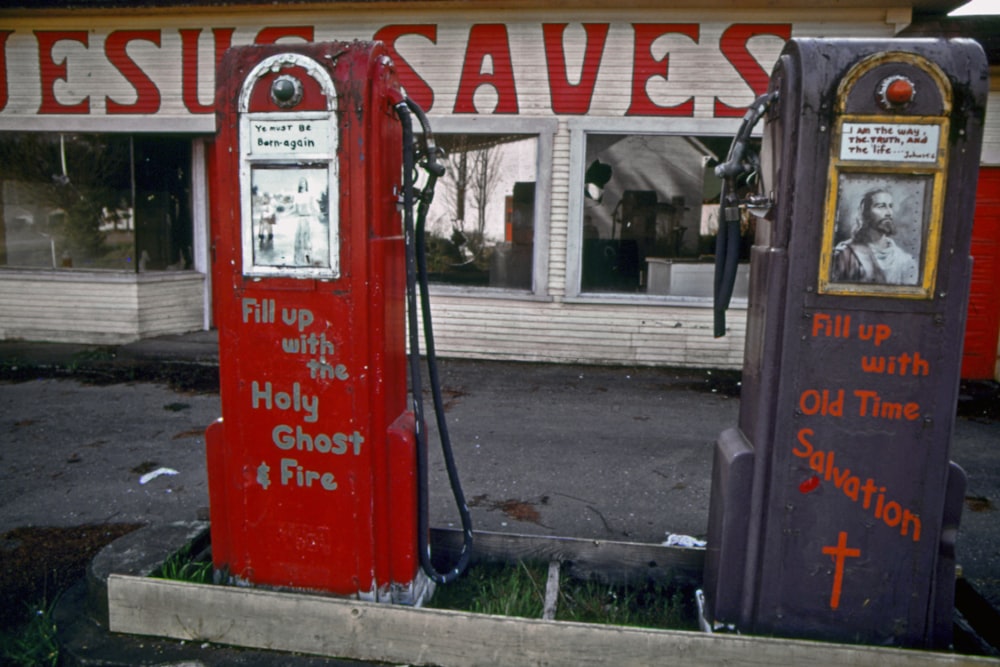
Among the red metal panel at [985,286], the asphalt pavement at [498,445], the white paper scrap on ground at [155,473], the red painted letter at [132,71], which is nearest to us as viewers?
the asphalt pavement at [498,445]

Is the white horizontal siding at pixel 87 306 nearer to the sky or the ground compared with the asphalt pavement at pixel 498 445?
nearer to the sky

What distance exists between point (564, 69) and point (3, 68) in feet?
23.1

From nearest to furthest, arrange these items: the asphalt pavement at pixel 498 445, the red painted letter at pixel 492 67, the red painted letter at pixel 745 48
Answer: the asphalt pavement at pixel 498 445 < the red painted letter at pixel 745 48 < the red painted letter at pixel 492 67

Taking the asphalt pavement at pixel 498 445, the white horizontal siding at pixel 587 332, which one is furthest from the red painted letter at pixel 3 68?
the white horizontal siding at pixel 587 332

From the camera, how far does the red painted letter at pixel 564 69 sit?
812 cm

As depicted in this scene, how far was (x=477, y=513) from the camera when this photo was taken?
4535 mm

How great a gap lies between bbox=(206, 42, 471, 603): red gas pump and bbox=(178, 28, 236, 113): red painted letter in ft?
22.1

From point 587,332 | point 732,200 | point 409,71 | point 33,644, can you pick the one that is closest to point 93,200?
point 409,71

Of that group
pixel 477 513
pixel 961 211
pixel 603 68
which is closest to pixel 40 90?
pixel 603 68

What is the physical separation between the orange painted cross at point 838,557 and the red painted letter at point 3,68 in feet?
34.7

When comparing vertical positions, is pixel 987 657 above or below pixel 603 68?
below

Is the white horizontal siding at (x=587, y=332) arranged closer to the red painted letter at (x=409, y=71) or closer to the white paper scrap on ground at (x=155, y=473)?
the red painted letter at (x=409, y=71)

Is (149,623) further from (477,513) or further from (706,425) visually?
(706,425)

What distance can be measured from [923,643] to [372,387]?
2.26 m
